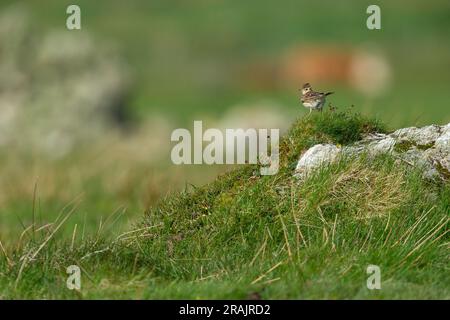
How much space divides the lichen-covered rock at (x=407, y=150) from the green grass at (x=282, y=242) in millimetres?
154

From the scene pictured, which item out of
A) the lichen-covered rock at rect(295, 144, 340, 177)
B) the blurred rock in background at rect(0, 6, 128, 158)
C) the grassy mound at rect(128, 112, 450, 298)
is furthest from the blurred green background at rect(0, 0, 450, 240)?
the lichen-covered rock at rect(295, 144, 340, 177)

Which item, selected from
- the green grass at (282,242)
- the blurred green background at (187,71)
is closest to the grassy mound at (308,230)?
the green grass at (282,242)

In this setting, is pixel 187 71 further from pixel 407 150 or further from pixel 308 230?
pixel 308 230

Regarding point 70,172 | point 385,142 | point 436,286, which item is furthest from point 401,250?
point 70,172

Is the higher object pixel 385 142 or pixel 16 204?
pixel 385 142

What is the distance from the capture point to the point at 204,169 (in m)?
27.7

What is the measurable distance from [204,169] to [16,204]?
5.77 meters

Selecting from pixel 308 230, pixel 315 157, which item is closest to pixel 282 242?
pixel 308 230

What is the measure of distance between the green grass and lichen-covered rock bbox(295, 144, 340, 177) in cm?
12

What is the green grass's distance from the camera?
370 inches

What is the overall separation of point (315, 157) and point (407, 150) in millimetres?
890

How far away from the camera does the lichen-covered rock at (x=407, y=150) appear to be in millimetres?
11039

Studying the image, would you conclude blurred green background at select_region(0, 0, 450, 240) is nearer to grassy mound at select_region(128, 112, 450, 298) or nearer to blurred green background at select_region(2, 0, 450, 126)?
blurred green background at select_region(2, 0, 450, 126)

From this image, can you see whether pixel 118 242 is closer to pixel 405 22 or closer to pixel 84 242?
pixel 84 242
